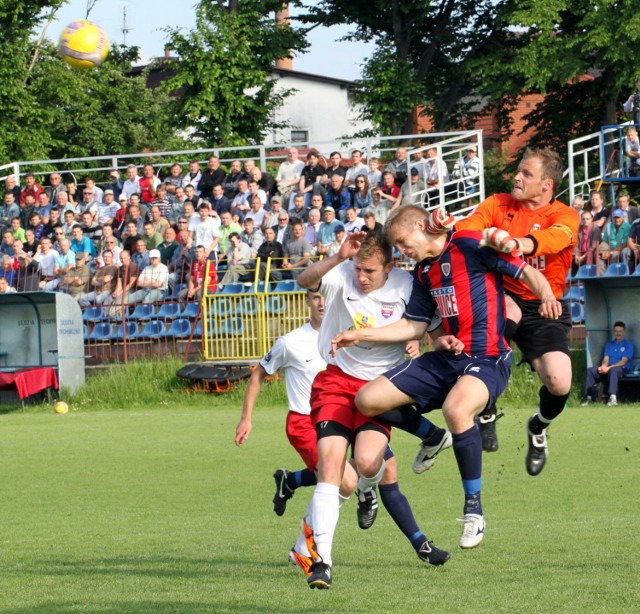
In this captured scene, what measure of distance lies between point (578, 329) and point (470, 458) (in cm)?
1488

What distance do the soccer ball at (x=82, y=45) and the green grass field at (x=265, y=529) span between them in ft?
17.9

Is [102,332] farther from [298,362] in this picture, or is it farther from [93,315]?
[298,362]

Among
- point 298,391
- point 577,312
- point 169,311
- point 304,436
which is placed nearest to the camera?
point 304,436

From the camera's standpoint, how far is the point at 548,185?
741 cm

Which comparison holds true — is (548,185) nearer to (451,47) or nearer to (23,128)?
(451,47)

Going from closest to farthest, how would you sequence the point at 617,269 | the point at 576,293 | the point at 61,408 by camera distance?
1. the point at 617,269
2. the point at 576,293
3. the point at 61,408

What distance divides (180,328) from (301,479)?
13.9m

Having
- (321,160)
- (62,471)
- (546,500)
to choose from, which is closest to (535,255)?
(546,500)

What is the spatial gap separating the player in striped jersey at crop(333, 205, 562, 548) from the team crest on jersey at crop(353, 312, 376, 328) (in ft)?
0.37

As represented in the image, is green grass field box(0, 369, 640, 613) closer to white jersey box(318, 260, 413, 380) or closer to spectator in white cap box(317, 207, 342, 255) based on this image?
white jersey box(318, 260, 413, 380)

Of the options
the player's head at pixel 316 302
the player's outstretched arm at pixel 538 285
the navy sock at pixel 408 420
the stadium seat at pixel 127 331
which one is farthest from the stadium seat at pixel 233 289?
the player's outstretched arm at pixel 538 285

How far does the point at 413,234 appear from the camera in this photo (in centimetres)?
672

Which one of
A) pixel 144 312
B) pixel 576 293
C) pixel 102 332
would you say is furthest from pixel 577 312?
pixel 102 332

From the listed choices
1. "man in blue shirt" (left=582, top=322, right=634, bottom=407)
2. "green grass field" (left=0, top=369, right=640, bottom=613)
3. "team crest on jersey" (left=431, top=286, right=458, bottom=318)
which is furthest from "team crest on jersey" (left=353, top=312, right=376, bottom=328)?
"man in blue shirt" (left=582, top=322, right=634, bottom=407)
